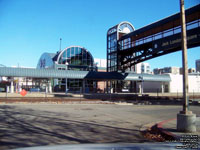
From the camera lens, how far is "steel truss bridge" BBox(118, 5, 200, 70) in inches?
971

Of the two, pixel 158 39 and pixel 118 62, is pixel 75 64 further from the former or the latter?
pixel 158 39

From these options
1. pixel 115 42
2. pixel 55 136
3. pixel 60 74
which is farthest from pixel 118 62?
pixel 55 136

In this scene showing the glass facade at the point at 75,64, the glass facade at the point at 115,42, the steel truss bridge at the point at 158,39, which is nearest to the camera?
the steel truss bridge at the point at 158,39

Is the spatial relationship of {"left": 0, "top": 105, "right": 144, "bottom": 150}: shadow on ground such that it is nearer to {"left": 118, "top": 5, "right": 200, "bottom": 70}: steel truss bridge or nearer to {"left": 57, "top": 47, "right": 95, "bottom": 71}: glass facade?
{"left": 118, "top": 5, "right": 200, "bottom": 70}: steel truss bridge

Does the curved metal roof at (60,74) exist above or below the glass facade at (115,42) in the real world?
below

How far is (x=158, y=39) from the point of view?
29.2 metres

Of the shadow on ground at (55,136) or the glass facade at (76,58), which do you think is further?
the glass facade at (76,58)

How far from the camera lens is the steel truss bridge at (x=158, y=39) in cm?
2467

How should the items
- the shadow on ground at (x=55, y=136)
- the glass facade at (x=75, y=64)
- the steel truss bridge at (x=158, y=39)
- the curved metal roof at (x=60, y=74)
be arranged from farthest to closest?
1. the glass facade at (x=75, y=64)
2. the curved metal roof at (x=60, y=74)
3. the steel truss bridge at (x=158, y=39)
4. the shadow on ground at (x=55, y=136)

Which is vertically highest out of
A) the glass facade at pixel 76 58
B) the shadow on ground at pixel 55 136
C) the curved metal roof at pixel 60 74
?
the glass facade at pixel 76 58

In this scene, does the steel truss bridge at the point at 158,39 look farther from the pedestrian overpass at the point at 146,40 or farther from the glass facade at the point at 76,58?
the glass facade at the point at 76,58

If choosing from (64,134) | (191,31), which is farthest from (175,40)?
(64,134)

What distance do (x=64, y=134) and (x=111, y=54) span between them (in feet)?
120

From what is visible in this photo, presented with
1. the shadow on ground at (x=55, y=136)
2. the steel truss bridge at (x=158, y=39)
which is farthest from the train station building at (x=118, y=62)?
the shadow on ground at (x=55, y=136)
